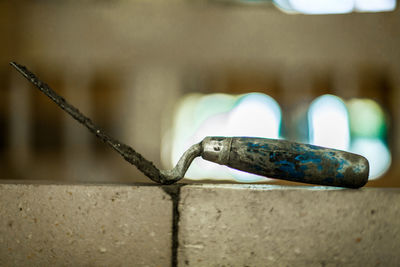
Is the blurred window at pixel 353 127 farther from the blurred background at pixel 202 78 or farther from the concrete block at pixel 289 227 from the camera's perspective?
the concrete block at pixel 289 227

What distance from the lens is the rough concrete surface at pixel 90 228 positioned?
0.88 meters

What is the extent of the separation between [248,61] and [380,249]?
3882 millimetres

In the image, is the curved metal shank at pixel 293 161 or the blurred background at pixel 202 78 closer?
the curved metal shank at pixel 293 161

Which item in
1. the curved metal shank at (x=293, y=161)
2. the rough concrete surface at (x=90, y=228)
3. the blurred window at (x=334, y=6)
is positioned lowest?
the rough concrete surface at (x=90, y=228)

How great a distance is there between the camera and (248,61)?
14.9ft

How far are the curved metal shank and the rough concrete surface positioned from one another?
207 mm

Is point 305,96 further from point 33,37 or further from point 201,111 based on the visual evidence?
point 33,37

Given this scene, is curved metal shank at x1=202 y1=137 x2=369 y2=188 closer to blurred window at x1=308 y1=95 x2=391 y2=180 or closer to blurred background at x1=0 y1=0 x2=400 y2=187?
blurred background at x1=0 y1=0 x2=400 y2=187

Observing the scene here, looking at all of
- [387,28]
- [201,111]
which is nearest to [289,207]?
[201,111]

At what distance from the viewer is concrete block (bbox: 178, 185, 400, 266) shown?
854 mm

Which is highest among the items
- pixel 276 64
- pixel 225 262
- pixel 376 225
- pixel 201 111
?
pixel 276 64

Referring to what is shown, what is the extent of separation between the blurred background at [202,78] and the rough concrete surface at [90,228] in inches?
137

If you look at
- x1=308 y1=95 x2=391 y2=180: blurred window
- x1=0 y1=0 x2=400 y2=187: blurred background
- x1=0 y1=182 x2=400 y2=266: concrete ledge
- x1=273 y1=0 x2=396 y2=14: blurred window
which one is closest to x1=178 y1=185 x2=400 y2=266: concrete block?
x1=0 y1=182 x2=400 y2=266: concrete ledge

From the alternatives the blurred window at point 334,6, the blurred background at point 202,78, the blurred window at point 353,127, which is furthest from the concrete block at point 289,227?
the blurred window at point 334,6
